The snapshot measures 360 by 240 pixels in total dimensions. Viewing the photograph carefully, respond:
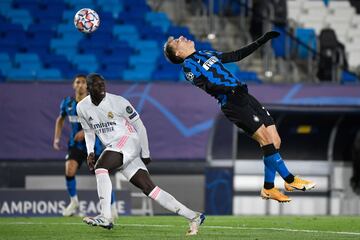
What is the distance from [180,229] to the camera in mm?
12359

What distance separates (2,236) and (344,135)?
1145cm

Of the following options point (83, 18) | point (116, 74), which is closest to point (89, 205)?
point (116, 74)

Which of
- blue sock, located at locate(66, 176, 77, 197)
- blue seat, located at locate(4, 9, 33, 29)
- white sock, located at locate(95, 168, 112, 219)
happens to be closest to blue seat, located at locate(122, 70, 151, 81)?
blue seat, located at locate(4, 9, 33, 29)

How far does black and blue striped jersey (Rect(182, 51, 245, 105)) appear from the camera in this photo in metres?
11.7

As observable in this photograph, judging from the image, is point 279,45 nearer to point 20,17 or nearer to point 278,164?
point 20,17

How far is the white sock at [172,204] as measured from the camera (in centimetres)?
1109

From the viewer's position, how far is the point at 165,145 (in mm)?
19609

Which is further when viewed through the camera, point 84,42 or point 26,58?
point 84,42

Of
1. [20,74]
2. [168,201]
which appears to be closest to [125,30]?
[20,74]

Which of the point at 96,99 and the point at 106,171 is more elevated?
the point at 96,99

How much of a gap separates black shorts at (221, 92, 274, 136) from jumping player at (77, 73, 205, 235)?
108 cm

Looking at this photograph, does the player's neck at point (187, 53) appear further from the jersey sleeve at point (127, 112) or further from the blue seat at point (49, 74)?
the blue seat at point (49, 74)

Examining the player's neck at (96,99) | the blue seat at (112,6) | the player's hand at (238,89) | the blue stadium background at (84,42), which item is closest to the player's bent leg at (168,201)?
the player's neck at (96,99)

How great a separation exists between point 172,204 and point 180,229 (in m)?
1.28
